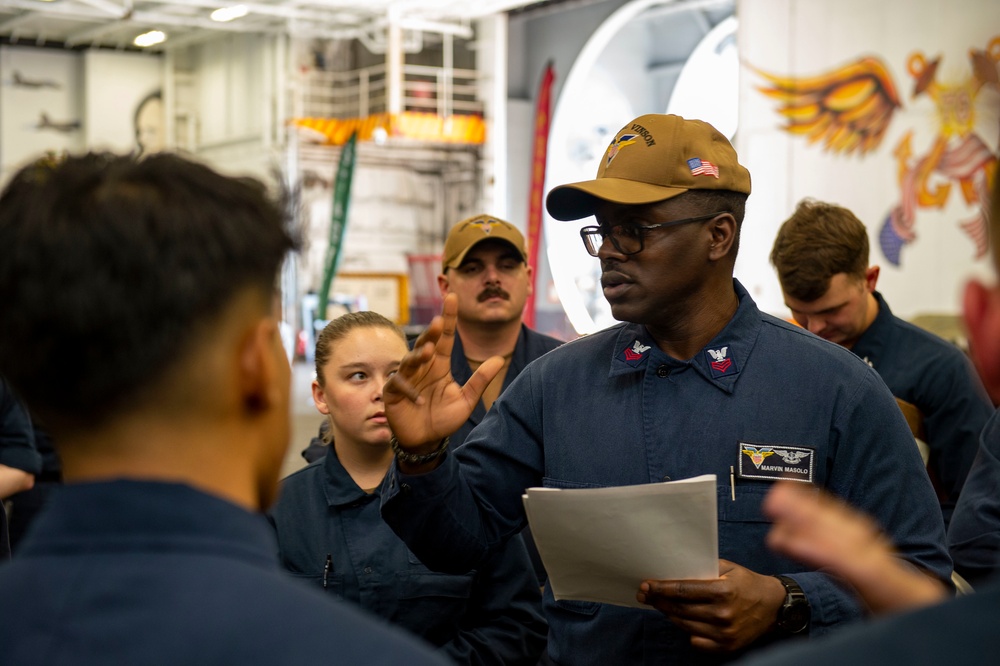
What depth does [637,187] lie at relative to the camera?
238 cm

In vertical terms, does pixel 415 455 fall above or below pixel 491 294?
below

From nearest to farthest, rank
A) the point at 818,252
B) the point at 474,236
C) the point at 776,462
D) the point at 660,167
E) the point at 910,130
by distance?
the point at 776,462 < the point at 660,167 < the point at 818,252 < the point at 474,236 < the point at 910,130

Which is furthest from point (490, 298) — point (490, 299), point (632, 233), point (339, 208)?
point (339, 208)

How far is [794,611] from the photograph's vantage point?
6.89ft

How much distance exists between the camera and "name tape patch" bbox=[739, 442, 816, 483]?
2.21 metres

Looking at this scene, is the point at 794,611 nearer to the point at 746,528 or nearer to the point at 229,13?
the point at 746,528

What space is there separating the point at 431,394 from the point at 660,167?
0.69 meters

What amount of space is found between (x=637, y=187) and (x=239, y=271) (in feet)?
4.60

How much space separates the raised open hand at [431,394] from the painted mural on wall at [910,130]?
8.49 m

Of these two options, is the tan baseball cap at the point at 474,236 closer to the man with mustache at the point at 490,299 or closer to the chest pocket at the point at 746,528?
the man with mustache at the point at 490,299

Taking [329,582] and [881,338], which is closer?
[329,582]

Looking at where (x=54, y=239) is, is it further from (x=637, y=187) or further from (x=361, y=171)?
(x=361, y=171)

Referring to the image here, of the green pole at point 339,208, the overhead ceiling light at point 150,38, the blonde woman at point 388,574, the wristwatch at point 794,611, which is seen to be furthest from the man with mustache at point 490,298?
the overhead ceiling light at point 150,38

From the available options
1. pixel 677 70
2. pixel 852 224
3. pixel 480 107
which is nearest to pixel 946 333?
pixel 852 224
